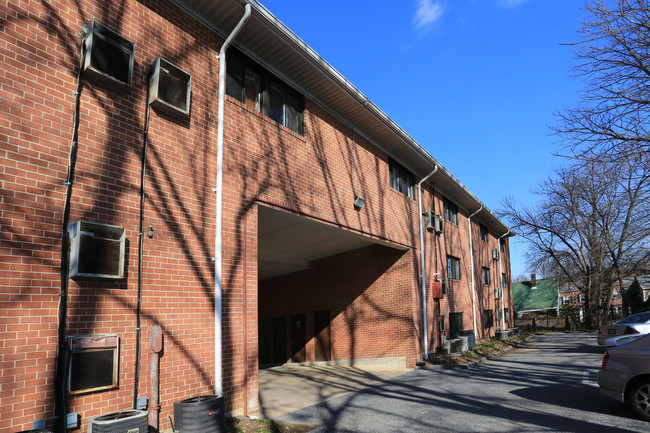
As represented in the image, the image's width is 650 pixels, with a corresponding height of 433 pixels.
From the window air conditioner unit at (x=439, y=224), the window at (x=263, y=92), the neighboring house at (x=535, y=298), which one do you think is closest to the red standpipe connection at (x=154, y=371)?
the window at (x=263, y=92)

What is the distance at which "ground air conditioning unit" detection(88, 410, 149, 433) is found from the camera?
4969mm

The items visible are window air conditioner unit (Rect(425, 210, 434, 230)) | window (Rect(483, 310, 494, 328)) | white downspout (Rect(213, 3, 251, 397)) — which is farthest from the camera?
window (Rect(483, 310, 494, 328))

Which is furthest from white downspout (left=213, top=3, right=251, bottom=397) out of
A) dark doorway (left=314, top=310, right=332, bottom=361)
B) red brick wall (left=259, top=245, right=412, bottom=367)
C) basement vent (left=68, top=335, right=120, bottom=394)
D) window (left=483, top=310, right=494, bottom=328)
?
window (left=483, top=310, right=494, bottom=328)

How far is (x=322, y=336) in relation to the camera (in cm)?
1688

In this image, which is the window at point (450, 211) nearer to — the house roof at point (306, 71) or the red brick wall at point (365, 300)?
the house roof at point (306, 71)

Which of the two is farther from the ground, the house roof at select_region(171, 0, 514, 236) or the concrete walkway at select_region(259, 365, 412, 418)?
the house roof at select_region(171, 0, 514, 236)

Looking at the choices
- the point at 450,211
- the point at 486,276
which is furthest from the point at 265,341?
the point at 486,276

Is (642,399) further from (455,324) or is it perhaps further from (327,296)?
(455,324)

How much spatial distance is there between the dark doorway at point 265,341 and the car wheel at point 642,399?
47.1 feet

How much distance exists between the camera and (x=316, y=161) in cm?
1070

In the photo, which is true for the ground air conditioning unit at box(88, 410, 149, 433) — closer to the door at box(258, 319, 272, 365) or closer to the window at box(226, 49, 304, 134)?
the window at box(226, 49, 304, 134)

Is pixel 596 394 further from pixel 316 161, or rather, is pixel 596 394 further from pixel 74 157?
pixel 74 157

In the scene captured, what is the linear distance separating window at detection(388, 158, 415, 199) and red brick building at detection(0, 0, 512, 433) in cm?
215

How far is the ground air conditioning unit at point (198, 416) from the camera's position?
5949 millimetres
